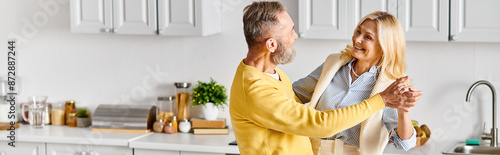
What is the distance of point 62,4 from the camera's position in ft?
14.0

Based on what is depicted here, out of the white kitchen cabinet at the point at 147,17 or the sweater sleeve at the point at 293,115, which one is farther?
the white kitchen cabinet at the point at 147,17

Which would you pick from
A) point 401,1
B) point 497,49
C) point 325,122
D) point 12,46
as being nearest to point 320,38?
point 401,1

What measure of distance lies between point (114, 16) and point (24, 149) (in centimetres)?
101

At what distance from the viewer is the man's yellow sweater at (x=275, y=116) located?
1932mm

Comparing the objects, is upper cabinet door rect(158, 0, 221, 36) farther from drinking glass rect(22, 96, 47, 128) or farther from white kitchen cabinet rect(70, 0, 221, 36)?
drinking glass rect(22, 96, 47, 128)

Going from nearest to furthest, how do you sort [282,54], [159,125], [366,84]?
[282,54] < [366,84] < [159,125]

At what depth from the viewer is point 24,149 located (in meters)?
4.02

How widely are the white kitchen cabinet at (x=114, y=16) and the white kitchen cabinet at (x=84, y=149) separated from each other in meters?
0.68

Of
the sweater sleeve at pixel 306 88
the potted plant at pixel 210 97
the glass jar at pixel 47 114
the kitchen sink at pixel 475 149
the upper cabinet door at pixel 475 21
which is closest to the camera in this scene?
the sweater sleeve at pixel 306 88

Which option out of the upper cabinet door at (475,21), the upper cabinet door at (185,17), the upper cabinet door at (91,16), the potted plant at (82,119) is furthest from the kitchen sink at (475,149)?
the potted plant at (82,119)

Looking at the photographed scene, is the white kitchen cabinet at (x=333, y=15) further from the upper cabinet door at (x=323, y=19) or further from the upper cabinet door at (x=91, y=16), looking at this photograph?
the upper cabinet door at (x=91, y=16)

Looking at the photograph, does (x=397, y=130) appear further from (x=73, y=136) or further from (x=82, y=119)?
(x=82, y=119)

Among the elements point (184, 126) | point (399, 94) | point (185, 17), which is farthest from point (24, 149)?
point (399, 94)

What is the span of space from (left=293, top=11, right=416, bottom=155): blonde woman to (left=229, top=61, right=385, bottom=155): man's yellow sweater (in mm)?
349
